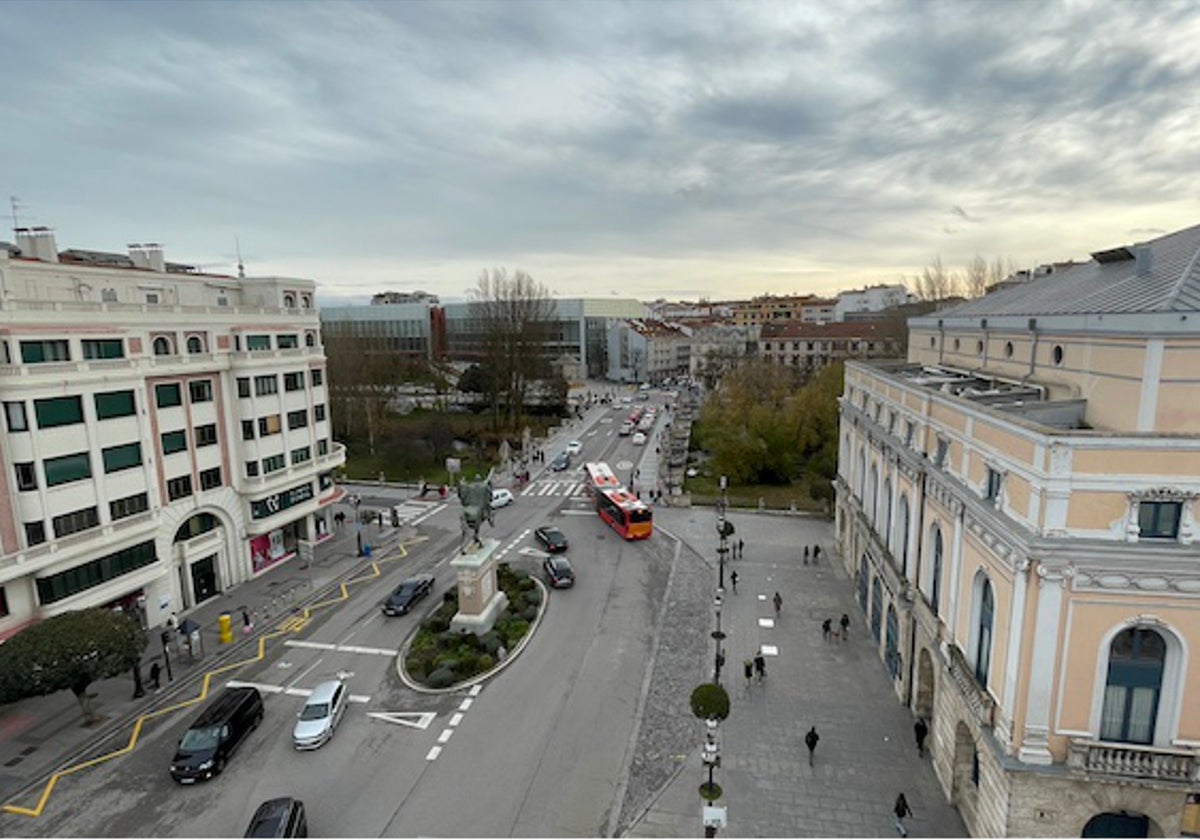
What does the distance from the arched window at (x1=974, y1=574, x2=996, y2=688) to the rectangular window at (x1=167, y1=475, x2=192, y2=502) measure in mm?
32225

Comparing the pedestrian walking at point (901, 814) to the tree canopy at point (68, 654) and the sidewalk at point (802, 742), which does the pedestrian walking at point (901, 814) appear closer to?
the sidewalk at point (802, 742)

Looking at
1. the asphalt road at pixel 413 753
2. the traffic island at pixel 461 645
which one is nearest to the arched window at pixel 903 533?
the asphalt road at pixel 413 753

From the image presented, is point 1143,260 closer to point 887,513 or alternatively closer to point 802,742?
point 887,513

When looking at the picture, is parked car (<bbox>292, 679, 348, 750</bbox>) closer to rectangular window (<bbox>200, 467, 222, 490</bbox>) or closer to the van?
the van

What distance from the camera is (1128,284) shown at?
19328mm

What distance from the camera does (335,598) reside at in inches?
1282

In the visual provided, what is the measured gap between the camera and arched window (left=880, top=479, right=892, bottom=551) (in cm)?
2673

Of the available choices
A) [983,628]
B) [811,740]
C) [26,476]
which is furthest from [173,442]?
[983,628]

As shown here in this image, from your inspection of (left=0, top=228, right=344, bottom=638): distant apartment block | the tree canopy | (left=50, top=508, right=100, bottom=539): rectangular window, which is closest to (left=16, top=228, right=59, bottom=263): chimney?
(left=0, top=228, right=344, bottom=638): distant apartment block

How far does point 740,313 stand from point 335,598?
142 meters

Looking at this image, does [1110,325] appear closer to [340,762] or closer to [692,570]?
[692,570]

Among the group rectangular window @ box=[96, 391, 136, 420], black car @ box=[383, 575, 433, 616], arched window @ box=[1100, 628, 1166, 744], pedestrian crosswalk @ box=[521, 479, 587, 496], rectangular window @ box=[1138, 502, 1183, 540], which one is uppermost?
rectangular window @ box=[96, 391, 136, 420]

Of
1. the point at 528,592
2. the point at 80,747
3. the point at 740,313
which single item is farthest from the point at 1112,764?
the point at 740,313

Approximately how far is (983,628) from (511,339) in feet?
191
